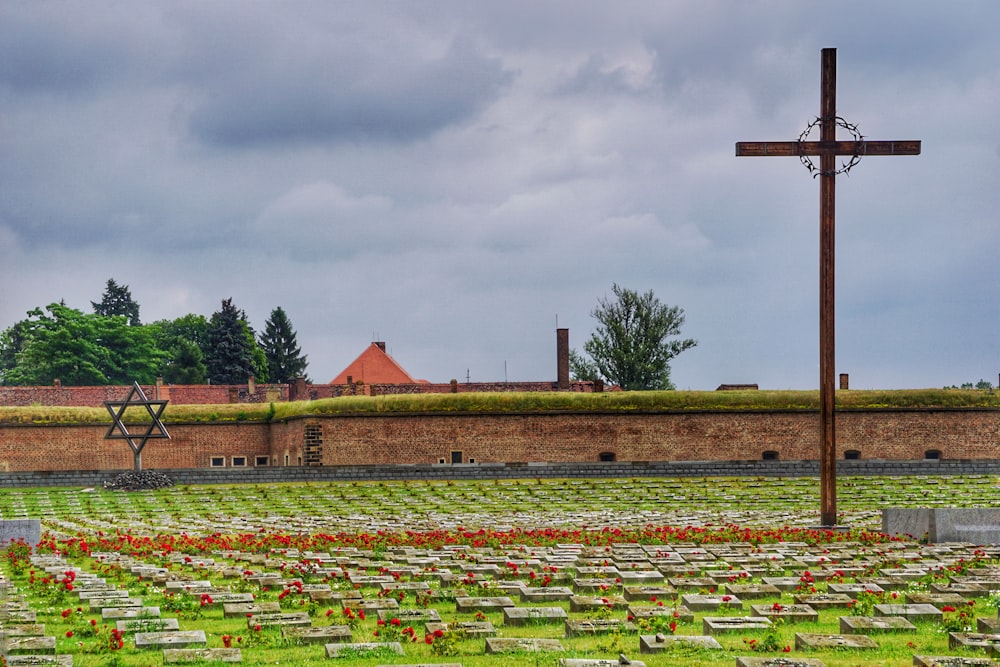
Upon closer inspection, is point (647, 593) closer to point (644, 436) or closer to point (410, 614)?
point (410, 614)

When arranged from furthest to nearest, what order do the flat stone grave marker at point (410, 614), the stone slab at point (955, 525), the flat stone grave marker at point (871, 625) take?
the stone slab at point (955, 525) → the flat stone grave marker at point (410, 614) → the flat stone grave marker at point (871, 625)

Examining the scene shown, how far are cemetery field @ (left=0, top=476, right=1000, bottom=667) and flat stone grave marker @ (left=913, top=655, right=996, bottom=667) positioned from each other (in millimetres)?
46

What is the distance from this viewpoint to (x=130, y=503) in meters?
28.8

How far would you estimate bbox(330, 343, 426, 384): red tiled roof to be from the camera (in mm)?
67125

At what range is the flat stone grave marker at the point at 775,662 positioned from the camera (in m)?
8.13

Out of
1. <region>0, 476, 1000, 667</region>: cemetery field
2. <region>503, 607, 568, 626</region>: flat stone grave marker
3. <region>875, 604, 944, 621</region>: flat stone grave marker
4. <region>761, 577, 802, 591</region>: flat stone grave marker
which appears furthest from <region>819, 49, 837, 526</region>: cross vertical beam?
<region>503, 607, 568, 626</region>: flat stone grave marker

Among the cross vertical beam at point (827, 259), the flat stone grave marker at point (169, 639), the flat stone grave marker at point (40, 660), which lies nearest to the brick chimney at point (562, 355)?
the cross vertical beam at point (827, 259)

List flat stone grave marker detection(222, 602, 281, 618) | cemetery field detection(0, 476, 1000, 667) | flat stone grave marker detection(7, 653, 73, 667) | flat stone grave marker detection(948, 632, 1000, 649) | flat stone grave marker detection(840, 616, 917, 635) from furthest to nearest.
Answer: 1. flat stone grave marker detection(222, 602, 281, 618)
2. flat stone grave marker detection(840, 616, 917, 635)
3. cemetery field detection(0, 476, 1000, 667)
4. flat stone grave marker detection(948, 632, 1000, 649)
5. flat stone grave marker detection(7, 653, 73, 667)

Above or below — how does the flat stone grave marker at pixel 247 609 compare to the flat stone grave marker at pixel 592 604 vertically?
below

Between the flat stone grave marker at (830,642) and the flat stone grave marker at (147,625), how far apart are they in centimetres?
506

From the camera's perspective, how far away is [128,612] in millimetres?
11438

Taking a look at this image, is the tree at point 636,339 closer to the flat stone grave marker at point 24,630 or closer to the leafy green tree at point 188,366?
the leafy green tree at point 188,366

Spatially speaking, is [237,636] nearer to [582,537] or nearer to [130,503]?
[582,537]

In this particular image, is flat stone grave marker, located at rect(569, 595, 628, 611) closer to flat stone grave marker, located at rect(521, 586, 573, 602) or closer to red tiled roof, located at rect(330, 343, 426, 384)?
flat stone grave marker, located at rect(521, 586, 573, 602)
